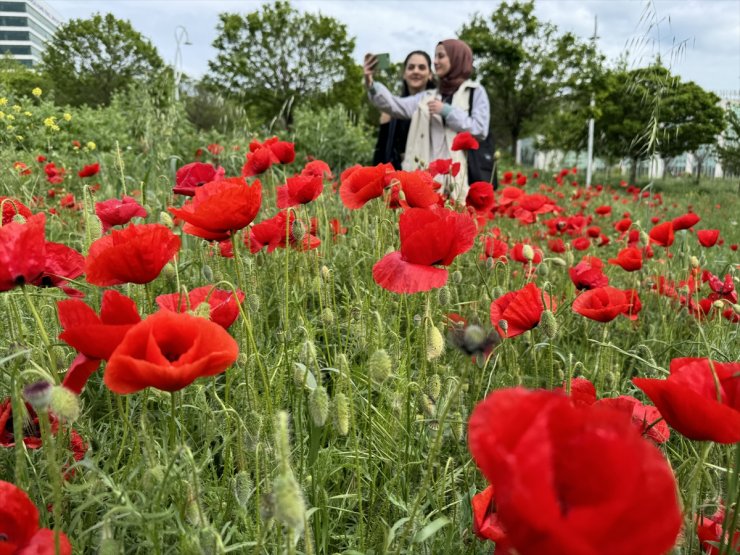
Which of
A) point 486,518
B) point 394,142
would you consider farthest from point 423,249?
point 394,142

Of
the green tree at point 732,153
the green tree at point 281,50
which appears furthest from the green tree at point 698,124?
the green tree at point 281,50

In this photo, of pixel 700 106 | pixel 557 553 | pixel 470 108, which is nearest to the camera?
pixel 557 553

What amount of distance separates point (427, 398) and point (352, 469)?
14.6 inches

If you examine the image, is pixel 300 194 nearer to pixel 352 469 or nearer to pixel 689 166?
pixel 352 469

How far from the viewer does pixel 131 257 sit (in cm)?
98

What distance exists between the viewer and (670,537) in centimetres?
39

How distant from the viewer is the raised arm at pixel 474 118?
14.8 ft

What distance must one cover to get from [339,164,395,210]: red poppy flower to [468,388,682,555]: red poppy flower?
50.3 inches

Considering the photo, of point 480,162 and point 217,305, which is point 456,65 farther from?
point 217,305

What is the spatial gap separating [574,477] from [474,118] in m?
4.50

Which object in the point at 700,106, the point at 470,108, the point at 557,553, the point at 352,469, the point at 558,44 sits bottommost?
the point at 352,469

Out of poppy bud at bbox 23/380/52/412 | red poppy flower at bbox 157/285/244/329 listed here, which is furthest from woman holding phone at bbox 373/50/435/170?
poppy bud at bbox 23/380/52/412

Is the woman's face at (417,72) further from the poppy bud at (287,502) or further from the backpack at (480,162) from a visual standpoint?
the poppy bud at (287,502)

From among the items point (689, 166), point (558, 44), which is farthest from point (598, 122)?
point (689, 166)
